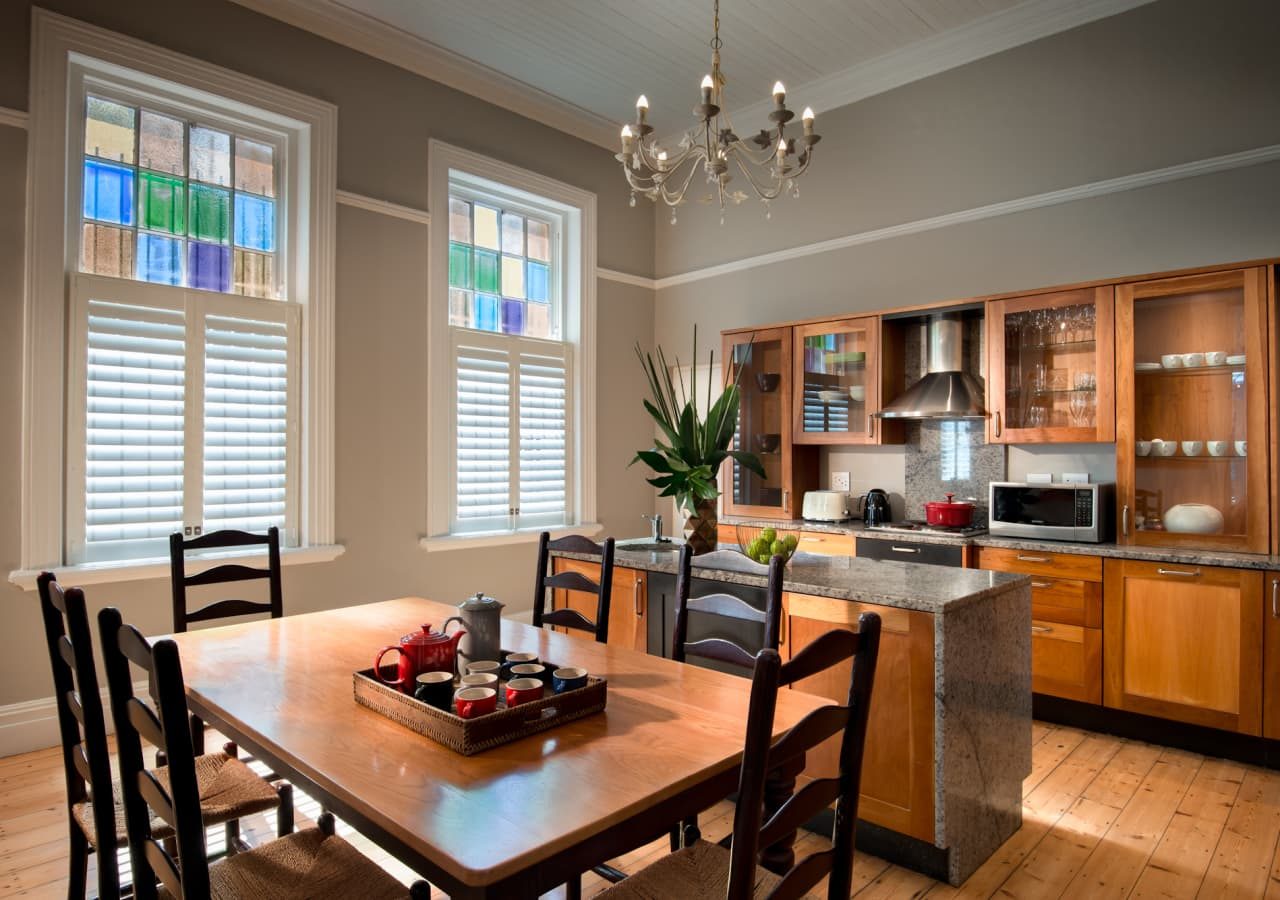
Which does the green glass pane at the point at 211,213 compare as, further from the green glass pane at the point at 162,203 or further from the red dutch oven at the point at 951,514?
the red dutch oven at the point at 951,514

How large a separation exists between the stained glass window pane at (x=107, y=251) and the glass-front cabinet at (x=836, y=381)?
3.48m

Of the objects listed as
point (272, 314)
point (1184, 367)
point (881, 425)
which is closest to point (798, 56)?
point (881, 425)

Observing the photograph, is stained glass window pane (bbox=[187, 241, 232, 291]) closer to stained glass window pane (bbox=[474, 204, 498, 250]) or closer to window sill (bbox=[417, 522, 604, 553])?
stained glass window pane (bbox=[474, 204, 498, 250])

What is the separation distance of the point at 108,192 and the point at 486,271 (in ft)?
6.61

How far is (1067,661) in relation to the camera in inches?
135

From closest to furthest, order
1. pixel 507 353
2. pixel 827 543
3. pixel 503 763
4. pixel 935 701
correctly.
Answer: pixel 503 763 < pixel 935 701 < pixel 827 543 < pixel 507 353

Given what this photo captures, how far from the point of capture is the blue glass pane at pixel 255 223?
378 centimetres

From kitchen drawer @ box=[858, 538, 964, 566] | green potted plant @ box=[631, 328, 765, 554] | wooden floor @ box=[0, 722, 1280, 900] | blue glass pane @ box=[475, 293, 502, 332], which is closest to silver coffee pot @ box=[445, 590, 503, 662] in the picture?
wooden floor @ box=[0, 722, 1280, 900]

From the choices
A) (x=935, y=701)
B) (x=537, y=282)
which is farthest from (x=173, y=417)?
(x=935, y=701)

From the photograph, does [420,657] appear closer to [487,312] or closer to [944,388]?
[944,388]

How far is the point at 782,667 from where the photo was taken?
1172 millimetres

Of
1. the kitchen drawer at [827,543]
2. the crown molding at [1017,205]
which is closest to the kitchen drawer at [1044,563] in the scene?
the kitchen drawer at [827,543]

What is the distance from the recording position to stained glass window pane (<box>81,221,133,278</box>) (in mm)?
3305

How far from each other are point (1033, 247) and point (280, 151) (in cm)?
393
